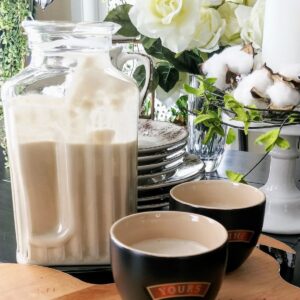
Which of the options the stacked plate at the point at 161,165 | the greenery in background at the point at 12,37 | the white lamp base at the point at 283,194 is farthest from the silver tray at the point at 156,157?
the greenery in background at the point at 12,37

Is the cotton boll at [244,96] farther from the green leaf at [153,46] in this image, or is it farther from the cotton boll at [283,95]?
the green leaf at [153,46]

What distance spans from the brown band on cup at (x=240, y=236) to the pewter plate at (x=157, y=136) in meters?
0.21

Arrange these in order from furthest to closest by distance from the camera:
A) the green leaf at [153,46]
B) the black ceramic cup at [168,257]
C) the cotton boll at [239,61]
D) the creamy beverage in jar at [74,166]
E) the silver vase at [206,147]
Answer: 1. the silver vase at [206,147]
2. the green leaf at [153,46]
3. the cotton boll at [239,61]
4. the creamy beverage in jar at [74,166]
5. the black ceramic cup at [168,257]

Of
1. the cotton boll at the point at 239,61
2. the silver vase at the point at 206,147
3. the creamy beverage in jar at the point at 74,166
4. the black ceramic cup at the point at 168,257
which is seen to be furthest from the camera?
the silver vase at the point at 206,147

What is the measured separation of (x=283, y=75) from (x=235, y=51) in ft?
0.30

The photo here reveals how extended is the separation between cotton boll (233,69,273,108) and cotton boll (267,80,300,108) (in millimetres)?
11

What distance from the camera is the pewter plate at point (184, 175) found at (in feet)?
2.15

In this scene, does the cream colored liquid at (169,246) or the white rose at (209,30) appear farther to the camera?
the white rose at (209,30)

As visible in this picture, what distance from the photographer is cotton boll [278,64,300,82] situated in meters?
0.55

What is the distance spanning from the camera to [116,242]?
0.41m

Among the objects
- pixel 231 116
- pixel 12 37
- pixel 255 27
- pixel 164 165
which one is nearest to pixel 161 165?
pixel 164 165

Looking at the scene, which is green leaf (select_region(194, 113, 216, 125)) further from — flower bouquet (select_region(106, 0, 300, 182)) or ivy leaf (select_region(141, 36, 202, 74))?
ivy leaf (select_region(141, 36, 202, 74))

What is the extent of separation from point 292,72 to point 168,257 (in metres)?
0.28

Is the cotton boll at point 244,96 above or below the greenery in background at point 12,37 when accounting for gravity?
below
